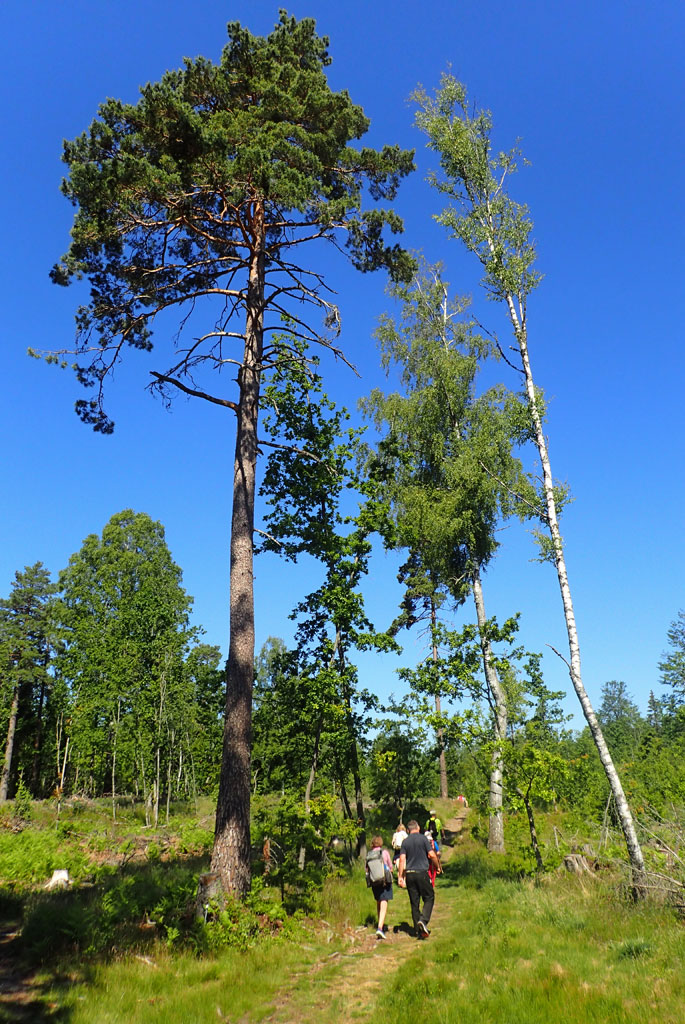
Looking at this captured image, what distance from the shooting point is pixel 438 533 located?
1836 centimetres

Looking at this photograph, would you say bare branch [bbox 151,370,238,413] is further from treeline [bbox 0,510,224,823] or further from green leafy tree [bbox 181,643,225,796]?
treeline [bbox 0,510,224,823]

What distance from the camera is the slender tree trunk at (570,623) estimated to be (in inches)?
354

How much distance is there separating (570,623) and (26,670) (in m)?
32.5

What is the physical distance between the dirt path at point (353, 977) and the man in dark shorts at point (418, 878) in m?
0.27

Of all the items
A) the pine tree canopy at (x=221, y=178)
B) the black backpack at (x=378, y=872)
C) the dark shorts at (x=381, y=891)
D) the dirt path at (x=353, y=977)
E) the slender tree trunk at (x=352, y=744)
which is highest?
the pine tree canopy at (x=221, y=178)

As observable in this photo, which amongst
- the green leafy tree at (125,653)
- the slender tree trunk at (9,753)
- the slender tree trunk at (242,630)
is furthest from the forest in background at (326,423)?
the slender tree trunk at (9,753)

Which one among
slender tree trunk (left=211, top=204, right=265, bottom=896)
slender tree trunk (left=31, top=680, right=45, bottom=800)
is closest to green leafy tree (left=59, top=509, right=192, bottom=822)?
slender tree trunk (left=31, top=680, right=45, bottom=800)

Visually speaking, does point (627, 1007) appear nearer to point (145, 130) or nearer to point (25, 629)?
point (145, 130)

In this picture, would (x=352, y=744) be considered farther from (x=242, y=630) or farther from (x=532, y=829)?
(x=242, y=630)

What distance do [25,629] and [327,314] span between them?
104ft

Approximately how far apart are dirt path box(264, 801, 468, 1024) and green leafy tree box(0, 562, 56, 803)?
3029 centimetres

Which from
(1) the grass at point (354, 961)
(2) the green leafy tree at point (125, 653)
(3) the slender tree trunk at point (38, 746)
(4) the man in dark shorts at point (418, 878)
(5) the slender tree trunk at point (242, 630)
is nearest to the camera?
(1) the grass at point (354, 961)

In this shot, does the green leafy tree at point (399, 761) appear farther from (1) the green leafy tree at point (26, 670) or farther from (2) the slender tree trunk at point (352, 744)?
(1) the green leafy tree at point (26, 670)

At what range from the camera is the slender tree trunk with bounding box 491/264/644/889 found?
900cm
